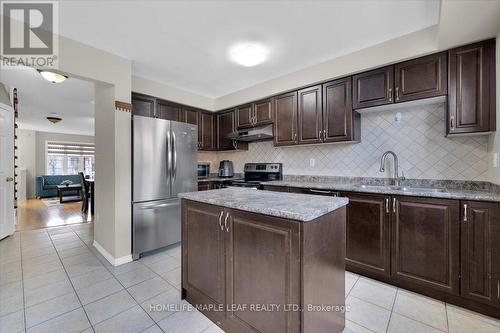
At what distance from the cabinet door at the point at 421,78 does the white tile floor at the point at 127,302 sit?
196 cm

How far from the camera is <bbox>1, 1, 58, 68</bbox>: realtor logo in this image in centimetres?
194

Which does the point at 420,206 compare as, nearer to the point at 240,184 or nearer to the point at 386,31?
the point at 386,31

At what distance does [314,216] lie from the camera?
46.3 inches

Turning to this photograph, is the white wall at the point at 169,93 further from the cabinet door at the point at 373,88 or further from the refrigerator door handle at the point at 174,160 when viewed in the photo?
the cabinet door at the point at 373,88

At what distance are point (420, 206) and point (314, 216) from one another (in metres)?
1.49

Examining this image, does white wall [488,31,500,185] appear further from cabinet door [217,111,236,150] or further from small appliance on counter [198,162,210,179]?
small appliance on counter [198,162,210,179]

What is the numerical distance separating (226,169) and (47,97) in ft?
12.9

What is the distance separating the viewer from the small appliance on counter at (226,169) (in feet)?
14.9

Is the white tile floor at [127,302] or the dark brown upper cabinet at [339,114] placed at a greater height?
the dark brown upper cabinet at [339,114]

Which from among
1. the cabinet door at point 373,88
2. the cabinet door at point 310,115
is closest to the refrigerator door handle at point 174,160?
the cabinet door at point 310,115

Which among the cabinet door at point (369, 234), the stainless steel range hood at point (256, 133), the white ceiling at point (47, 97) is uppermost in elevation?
the white ceiling at point (47, 97)

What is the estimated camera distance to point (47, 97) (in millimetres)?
4465

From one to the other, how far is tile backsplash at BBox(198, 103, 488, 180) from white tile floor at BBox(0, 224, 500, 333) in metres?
1.30

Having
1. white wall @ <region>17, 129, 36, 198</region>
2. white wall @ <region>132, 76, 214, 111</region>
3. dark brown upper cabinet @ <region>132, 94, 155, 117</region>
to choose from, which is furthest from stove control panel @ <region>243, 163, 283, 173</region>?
white wall @ <region>17, 129, 36, 198</region>
